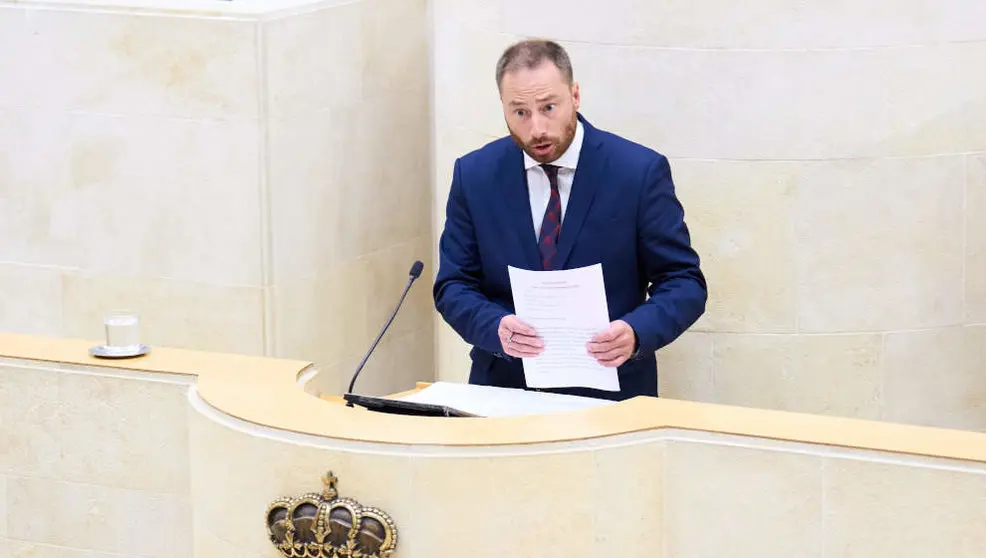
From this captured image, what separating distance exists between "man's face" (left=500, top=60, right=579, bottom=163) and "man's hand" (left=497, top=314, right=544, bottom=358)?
0.55 meters

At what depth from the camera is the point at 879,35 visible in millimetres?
6117

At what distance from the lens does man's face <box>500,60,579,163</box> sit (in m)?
5.32

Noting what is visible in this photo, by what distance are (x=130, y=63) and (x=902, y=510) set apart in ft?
12.0

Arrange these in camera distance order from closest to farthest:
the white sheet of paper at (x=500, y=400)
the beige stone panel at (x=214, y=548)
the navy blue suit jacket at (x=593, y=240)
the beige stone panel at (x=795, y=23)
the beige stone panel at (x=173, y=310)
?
1. the beige stone panel at (x=214, y=548)
2. the white sheet of paper at (x=500, y=400)
3. the navy blue suit jacket at (x=593, y=240)
4. the beige stone panel at (x=795, y=23)
5. the beige stone panel at (x=173, y=310)

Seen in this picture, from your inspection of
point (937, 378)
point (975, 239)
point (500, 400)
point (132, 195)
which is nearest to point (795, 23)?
point (975, 239)

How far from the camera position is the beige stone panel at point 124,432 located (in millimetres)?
5102

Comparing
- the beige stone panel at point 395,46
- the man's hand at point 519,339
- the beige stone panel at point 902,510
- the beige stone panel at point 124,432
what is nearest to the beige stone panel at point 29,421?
the beige stone panel at point 124,432

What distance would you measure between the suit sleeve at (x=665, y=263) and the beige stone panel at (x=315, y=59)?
5.92 feet

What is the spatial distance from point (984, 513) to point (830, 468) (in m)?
0.36

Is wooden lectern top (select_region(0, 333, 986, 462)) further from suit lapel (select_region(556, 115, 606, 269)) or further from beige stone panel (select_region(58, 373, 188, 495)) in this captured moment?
suit lapel (select_region(556, 115, 606, 269))

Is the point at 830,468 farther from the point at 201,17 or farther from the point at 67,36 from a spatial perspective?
the point at 67,36

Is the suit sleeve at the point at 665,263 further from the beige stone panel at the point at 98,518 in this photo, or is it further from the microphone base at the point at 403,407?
the beige stone panel at the point at 98,518

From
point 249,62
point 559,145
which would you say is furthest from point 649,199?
point 249,62

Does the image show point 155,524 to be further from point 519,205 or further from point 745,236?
point 745,236
